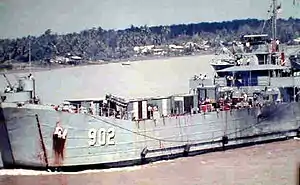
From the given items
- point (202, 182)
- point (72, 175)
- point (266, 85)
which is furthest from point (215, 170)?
point (266, 85)

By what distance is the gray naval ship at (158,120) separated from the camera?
5195mm

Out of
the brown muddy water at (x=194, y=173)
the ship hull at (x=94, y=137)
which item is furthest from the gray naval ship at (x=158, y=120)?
the brown muddy water at (x=194, y=173)

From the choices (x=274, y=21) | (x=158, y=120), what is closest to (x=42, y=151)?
(x=158, y=120)

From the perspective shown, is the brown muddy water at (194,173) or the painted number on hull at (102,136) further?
the painted number on hull at (102,136)

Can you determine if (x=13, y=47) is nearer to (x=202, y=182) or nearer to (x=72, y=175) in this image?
(x=72, y=175)

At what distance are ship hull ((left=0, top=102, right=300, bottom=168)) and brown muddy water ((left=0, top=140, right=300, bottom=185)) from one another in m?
0.11

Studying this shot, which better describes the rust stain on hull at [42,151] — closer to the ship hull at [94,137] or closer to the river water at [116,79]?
the ship hull at [94,137]

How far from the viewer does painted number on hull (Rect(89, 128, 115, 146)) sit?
5375mm

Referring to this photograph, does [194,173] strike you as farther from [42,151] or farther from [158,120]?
[42,151]

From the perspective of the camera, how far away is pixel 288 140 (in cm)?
726

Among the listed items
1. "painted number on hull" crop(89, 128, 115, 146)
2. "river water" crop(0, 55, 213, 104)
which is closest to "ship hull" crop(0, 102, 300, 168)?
"painted number on hull" crop(89, 128, 115, 146)

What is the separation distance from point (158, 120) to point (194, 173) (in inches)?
25.6

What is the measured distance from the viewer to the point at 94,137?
5.39 m

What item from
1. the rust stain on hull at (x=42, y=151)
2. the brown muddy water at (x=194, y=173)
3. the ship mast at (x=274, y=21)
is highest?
the ship mast at (x=274, y=21)
